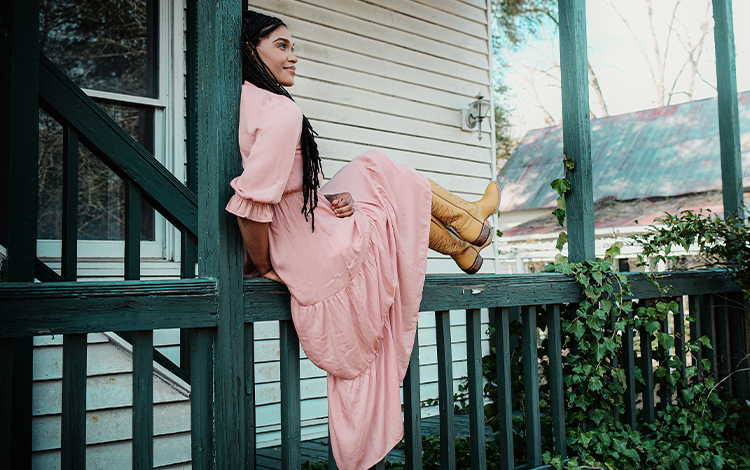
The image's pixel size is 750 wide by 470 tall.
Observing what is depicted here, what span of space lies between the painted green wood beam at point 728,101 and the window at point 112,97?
3.53 meters

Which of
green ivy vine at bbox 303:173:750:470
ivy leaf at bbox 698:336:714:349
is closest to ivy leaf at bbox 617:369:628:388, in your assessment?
green ivy vine at bbox 303:173:750:470

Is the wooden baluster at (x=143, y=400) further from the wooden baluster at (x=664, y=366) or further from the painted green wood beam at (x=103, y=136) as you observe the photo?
the wooden baluster at (x=664, y=366)

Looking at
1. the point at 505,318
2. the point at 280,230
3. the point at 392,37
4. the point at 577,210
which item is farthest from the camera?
the point at 392,37

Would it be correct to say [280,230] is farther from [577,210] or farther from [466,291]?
[577,210]

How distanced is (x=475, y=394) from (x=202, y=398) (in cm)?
120

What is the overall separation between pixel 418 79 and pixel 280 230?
310 centimetres

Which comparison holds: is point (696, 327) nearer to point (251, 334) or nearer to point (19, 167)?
point (251, 334)

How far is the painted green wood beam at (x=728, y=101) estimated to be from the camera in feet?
11.9

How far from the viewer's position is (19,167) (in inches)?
80.7

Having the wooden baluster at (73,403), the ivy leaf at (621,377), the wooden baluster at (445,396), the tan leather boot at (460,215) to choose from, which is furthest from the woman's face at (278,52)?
the ivy leaf at (621,377)

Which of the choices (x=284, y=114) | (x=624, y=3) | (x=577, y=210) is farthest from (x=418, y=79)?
(x=624, y=3)

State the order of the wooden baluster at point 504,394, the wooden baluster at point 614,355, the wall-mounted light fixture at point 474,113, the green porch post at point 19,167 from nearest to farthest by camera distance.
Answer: the green porch post at point 19,167 → the wooden baluster at point 504,394 → the wooden baluster at point 614,355 → the wall-mounted light fixture at point 474,113

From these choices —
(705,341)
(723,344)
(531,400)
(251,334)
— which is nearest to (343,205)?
(251,334)

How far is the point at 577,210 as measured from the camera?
2.83m
